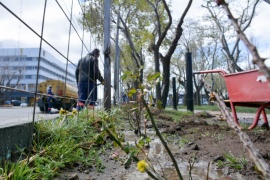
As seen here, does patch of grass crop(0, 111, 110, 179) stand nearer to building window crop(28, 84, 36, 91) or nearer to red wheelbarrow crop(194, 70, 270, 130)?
building window crop(28, 84, 36, 91)

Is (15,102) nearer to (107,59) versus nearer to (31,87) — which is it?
(31,87)

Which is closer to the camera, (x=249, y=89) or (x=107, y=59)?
(x=249, y=89)

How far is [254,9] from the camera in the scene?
2106 cm

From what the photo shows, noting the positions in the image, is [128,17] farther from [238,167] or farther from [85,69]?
[238,167]

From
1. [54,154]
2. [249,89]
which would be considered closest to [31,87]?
[54,154]

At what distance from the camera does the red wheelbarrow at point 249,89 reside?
3.90 m

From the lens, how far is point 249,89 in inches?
163

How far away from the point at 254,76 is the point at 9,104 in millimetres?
3608

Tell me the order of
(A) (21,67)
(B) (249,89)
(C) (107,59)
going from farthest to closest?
1. (C) (107,59)
2. (B) (249,89)
3. (A) (21,67)

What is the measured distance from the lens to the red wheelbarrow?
390cm

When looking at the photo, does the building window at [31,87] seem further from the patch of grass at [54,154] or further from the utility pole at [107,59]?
the utility pole at [107,59]

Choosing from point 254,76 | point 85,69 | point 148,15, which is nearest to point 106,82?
point 85,69

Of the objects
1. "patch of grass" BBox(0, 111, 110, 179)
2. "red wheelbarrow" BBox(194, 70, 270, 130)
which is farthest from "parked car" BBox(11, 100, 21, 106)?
"red wheelbarrow" BBox(194, 70, 270, 130)

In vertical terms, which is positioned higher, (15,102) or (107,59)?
(107,59)
